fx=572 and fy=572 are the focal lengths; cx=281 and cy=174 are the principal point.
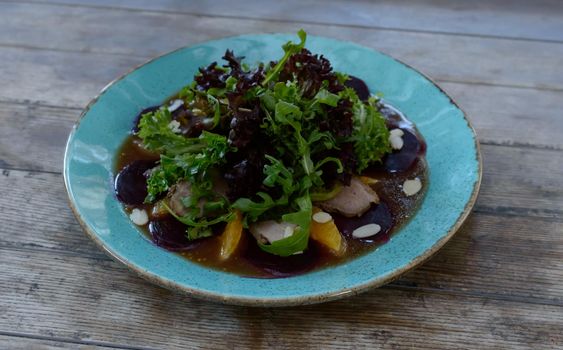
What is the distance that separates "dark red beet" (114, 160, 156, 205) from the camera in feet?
5.22

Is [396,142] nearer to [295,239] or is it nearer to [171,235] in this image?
[295,239]

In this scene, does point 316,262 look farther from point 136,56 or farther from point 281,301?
point 136,56

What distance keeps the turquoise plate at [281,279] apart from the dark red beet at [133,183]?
3 centimetres

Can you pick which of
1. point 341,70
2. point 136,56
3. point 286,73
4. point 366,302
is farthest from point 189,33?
point 366,302

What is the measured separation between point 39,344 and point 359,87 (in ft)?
4.14

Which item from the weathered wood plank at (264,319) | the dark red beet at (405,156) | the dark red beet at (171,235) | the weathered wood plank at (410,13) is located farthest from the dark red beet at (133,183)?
the weathered wood plank at (410,13)

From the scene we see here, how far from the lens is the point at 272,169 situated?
1.45 meters

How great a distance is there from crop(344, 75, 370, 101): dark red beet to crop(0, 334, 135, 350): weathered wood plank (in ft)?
3.67

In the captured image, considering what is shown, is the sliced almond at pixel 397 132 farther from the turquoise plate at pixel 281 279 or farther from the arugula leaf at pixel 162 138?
the arugula leaf at pixel 162 138

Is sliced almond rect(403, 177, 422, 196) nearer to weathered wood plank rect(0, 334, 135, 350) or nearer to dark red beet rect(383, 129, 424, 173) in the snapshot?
dark red beet rect(383, 129, 424, 173)

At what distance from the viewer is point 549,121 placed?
6.77ft

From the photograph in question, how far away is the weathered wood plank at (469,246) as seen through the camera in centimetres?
145

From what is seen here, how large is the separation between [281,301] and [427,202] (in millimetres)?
550

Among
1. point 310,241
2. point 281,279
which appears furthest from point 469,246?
point 281,279
